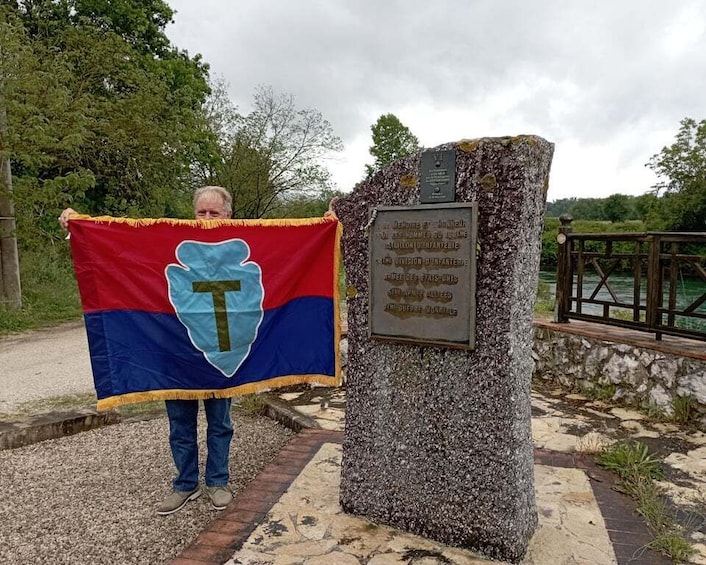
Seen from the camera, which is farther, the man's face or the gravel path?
the man's face

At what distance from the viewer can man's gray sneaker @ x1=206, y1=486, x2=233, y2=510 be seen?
121 inches

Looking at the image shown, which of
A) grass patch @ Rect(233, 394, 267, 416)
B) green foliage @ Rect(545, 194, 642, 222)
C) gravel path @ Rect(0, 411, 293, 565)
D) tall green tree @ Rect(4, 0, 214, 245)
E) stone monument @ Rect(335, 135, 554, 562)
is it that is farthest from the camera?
green foliage @ Rect(545, 194, 642, 222)

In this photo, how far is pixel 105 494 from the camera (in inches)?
129

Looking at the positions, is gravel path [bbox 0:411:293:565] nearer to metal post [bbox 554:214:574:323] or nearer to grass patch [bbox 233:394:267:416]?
grass patch [bbox 233:394:267:416]

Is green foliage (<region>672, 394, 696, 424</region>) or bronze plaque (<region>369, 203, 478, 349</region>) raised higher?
bronze plaque (<region>369, 203, 478, 349</region>)

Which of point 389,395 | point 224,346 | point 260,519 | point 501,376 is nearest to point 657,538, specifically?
point 501,376

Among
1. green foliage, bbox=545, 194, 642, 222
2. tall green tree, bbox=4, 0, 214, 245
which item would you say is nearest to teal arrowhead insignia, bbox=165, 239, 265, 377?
tall green tree, bbox=4, 0, 214, 245

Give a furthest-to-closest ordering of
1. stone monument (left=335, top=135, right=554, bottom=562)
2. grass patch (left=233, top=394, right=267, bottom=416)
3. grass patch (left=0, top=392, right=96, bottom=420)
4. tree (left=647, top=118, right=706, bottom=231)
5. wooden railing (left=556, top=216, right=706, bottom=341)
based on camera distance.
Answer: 1. tree (left=647, top=118, right=706, bottom=231)
2. grass patch (left=233, top=394, right=267, bottom=416)
3. grass patch (left=0, top=392, right=96, bottom=420)
4. wooden railing (left=556, top=216, right=706, bottom=341)
5. stone monument (left=335, top=135, right=554, bottom=562)

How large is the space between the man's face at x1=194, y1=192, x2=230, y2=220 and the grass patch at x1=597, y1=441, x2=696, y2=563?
2648mm

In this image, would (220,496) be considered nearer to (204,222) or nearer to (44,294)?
(204,222)

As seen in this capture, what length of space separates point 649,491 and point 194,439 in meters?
2.46

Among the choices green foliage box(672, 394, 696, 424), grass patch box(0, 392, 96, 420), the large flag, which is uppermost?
the large flag

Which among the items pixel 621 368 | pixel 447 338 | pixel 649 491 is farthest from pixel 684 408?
pixel 447 338

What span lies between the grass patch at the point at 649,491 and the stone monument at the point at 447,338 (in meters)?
0.59
